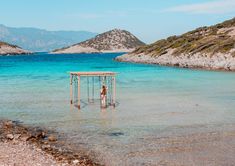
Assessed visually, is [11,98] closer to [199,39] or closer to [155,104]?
[155,104]

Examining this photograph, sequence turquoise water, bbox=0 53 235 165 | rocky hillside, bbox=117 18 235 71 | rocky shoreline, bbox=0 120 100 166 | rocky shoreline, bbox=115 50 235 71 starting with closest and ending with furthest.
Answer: rocky shoreline, bbox=0 120 100 166, turquoise water, bbox=0 53 235 165, rocky shoreline, bbox=115 50 235 71, rocky hillside, bbox=117 18 235 71

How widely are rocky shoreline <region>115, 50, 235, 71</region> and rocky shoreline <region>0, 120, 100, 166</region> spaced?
200 feet

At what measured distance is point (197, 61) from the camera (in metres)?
96.5

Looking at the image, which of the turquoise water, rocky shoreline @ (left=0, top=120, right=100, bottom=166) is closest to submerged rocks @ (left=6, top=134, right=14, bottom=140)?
rocky shoreline @ (left=0, top=120, right=100, bottom=166)

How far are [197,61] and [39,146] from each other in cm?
7978

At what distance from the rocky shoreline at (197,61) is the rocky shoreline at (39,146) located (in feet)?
200

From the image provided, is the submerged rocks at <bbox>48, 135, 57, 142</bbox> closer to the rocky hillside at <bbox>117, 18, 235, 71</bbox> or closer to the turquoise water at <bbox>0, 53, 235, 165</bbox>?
the turquoise water at <bbox>0, 53, 235, 165</bbox>

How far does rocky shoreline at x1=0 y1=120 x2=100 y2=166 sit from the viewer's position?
17875 millimetres

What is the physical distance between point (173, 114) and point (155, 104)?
5.45 metres

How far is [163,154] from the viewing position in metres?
19.5

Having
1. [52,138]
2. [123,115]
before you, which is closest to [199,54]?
[123,115]

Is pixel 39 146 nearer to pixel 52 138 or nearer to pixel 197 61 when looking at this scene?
pixel 52 138

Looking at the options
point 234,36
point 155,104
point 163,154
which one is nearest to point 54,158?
point 163,154

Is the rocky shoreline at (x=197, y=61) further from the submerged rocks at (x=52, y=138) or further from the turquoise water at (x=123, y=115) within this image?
the submerged rocks at (x=52, y=138)
